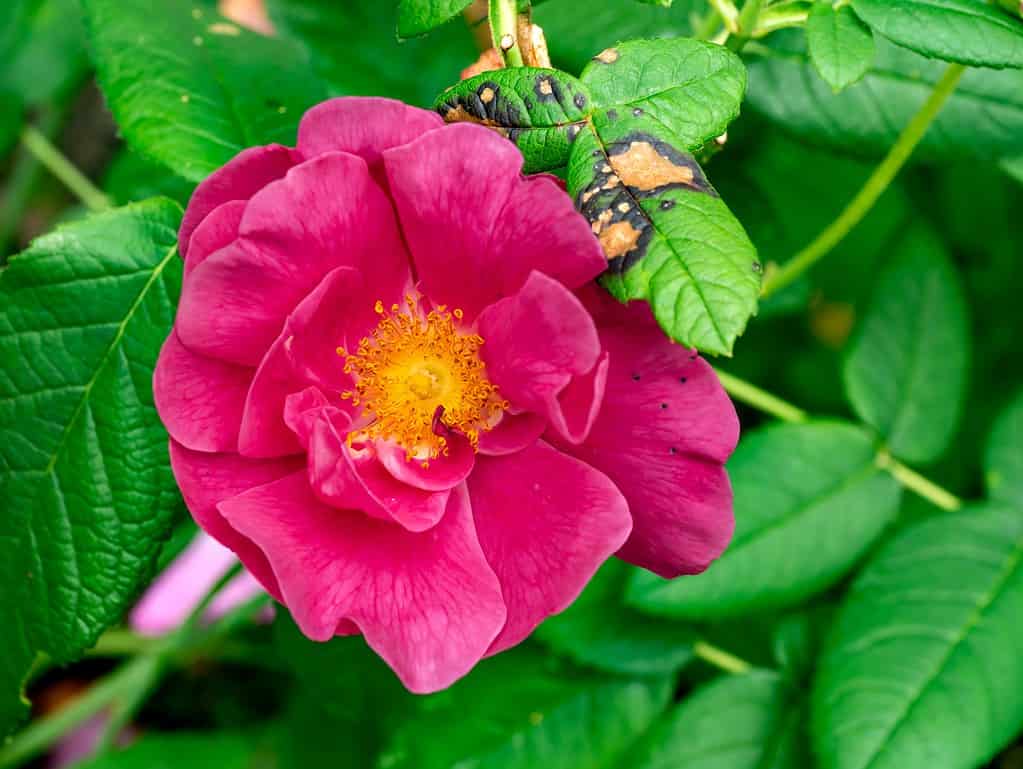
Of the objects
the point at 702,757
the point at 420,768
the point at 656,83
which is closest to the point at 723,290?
the point at 656,83

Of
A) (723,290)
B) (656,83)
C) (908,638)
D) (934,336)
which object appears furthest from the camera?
(934,336)

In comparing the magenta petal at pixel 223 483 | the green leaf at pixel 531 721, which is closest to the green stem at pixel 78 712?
the green leaf at pixel 531 721

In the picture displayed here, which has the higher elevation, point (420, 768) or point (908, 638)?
point (908, 638)

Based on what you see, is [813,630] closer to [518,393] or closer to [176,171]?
[518,393]

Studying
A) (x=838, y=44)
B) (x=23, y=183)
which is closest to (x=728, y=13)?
(x=838, y=44)

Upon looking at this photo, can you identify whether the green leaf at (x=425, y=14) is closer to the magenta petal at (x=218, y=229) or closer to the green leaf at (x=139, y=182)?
the magenta petal at (x=218, y=229)

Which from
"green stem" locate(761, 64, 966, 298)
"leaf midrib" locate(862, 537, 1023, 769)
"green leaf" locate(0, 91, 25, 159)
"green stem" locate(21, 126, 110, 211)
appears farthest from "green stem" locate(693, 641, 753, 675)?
"green leaf" locate(0, 91, 25, 159)

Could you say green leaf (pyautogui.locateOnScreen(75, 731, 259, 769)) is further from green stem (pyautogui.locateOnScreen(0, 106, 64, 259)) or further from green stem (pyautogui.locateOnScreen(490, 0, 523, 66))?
green stem (pyautogui.locateOnScreen(490, 0, 523, 66))
